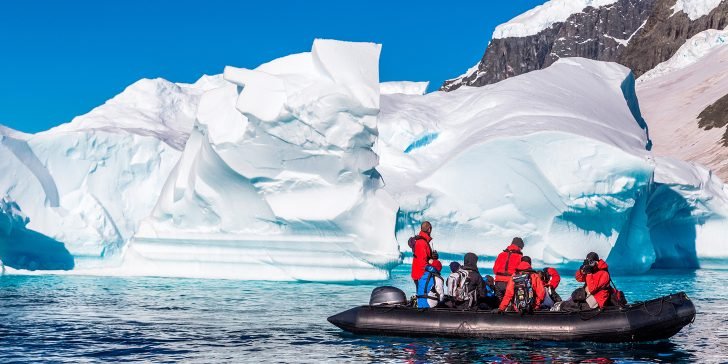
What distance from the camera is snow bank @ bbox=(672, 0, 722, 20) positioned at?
97688 millimetres

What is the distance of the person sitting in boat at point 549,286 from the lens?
13555 mm

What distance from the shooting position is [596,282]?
1296cm

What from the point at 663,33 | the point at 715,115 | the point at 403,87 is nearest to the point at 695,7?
the point at 663,33

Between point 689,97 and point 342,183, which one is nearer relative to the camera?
point 342,183

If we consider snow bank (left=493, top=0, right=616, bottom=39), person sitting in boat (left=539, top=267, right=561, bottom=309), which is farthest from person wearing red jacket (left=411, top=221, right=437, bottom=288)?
snow bank (left=493, top=0, right=616, bottom=39)

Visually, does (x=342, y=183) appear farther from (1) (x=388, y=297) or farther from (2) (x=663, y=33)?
(2) (x=663, y=33)

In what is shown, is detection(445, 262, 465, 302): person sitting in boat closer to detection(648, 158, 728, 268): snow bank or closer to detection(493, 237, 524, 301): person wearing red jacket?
detection(493, 237, 524, 301): person wearing red jacket

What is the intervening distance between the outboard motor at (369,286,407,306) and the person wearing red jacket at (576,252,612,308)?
2893 mm

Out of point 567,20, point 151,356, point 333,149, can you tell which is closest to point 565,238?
point 333,149

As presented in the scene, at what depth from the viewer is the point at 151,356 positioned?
11.4 meters

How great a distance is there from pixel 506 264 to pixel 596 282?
54.6 inches

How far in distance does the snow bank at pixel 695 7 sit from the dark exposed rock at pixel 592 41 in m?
1.03

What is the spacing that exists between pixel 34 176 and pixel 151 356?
19110 millimetres

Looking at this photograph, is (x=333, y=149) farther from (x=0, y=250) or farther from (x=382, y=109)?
(x=0, y=250)
